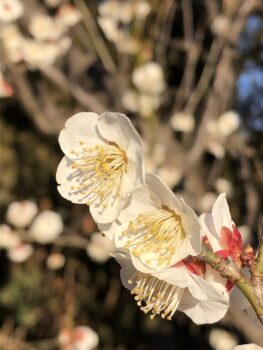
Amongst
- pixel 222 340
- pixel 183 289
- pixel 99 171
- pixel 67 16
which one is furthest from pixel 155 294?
pixel 67 16

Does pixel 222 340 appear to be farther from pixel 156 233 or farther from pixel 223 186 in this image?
pixel 156 233

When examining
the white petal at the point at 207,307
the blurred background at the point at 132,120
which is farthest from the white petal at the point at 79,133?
the blurred background at the point at 132,120

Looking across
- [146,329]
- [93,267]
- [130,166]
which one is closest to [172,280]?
[130,166]

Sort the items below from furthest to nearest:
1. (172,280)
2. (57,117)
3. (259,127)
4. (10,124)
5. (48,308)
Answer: (10,124)
(48,308)
(259,127)
(57,117)
(172,280)

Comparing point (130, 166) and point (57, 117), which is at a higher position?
point (130, 166)

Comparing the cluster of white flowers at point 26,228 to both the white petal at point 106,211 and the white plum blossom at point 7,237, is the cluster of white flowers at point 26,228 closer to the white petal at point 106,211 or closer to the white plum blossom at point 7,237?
the white plum blossom at point 7,237

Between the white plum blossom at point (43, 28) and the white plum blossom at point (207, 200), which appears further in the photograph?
the white plum blossom at point (43, 28)

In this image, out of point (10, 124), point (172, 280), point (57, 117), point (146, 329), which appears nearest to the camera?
point (172, 280)

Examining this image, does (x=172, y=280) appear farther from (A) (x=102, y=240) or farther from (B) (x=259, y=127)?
(B) (x=259, y=127)

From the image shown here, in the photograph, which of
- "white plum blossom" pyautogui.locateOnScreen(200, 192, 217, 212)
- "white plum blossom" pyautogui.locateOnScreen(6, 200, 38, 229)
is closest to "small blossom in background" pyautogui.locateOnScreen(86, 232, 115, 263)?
"white plum blossom" pyautogui.locateOnScreen(6, 200, 38, 229)
